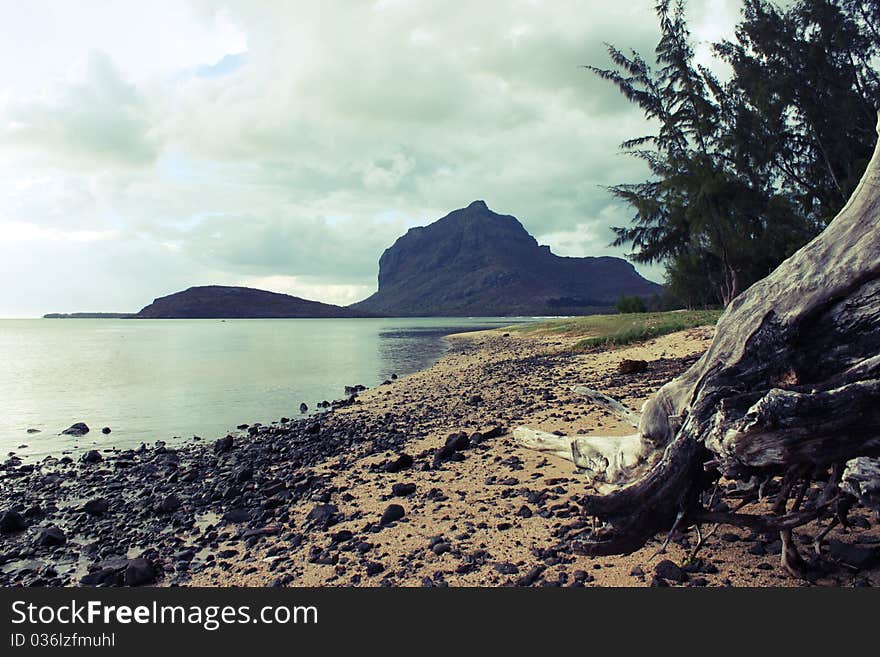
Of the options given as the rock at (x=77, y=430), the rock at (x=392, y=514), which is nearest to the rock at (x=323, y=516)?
the rock at (x=392, y=514)

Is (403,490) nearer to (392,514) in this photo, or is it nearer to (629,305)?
(392,514)

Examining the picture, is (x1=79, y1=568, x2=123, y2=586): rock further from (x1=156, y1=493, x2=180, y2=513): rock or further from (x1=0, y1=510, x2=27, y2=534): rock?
(x1=0, y1=510, x2=27, y2=534): rock

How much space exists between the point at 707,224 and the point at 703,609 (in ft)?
84.5

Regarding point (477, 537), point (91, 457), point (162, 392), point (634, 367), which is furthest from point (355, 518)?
point (162, 392)

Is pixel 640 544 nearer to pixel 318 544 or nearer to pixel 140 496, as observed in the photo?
pixel 318 544

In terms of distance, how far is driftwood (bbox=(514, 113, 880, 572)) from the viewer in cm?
372

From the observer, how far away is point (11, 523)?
8.03 meters

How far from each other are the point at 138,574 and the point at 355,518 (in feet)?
8.48

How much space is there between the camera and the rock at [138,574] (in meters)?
6.12

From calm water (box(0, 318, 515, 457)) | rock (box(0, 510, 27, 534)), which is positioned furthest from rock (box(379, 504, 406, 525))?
calm water (box(0, 318, 515, 457))

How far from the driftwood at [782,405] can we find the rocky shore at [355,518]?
60cm

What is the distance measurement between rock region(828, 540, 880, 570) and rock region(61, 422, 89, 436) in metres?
18.2

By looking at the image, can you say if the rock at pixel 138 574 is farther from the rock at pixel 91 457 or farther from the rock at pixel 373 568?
the rock at pixel 91 457

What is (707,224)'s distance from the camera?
2611 cm
